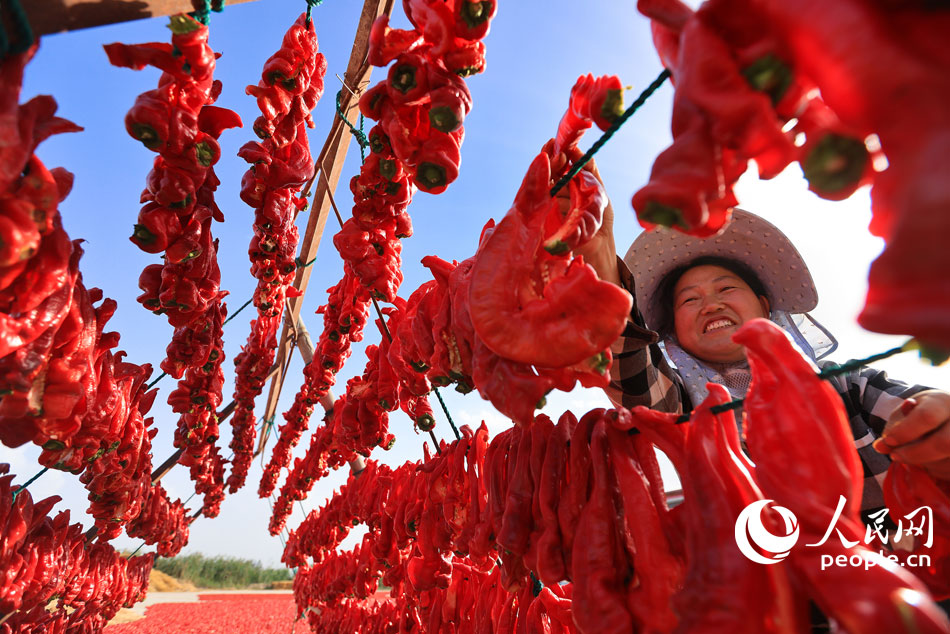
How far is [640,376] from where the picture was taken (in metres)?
1.74

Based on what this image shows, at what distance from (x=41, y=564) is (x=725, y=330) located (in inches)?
132

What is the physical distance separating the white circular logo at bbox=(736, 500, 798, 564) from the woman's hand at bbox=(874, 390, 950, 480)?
23.2 inches

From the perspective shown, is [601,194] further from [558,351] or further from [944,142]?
[944,142]

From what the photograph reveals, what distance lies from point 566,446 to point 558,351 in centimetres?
52

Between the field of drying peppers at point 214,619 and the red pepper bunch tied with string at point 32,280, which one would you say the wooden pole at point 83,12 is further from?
the field of drying peppers at point 214,619

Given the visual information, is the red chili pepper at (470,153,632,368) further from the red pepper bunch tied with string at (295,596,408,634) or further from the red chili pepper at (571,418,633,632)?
the red pepper bunch tied with string at (295,596,408,634)

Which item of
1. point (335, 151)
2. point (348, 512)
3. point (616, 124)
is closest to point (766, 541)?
point (616, 124)

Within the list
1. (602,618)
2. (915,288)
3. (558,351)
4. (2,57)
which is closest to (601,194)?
(558,351)

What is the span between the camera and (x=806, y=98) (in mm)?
678

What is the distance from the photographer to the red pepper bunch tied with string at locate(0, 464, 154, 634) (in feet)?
6.98

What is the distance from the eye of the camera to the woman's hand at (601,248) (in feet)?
4.41

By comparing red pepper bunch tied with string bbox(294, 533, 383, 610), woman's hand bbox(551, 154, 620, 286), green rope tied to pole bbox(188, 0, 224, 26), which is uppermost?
green rope tied to pole bbox(188, 0, 224, 26)

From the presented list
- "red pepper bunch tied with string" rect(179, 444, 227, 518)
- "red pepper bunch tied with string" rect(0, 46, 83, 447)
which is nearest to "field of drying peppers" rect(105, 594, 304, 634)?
"red pepper bunch tied with string" rect(179, 444, 227, 518)

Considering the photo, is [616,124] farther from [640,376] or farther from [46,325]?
[46,325]
